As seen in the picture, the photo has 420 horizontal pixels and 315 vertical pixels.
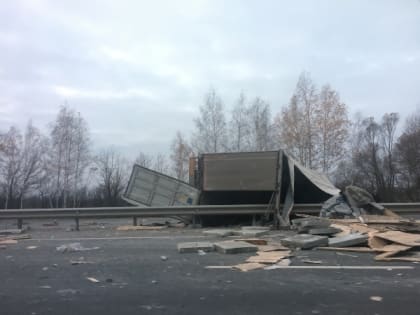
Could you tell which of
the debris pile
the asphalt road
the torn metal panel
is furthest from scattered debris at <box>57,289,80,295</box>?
the torn metal panel

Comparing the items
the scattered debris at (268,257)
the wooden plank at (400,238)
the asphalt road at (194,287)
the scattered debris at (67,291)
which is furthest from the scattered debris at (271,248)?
the scattered debris at (67,291)

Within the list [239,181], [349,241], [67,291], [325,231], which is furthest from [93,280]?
[239,181]

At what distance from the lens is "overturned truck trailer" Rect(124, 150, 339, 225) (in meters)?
12.7

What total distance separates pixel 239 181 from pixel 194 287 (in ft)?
27.7

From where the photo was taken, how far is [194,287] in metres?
4.84

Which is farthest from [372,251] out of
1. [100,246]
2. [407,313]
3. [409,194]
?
[409,194]

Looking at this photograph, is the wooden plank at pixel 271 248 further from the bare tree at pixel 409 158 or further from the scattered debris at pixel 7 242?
the bare tree at pixel 409 158

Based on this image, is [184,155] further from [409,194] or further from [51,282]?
[51,282]

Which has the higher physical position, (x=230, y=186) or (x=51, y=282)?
(x=230, y=186)

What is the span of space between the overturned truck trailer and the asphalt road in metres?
5.71

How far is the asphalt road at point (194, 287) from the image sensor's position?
13.2 ft

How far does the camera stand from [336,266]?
592 cm

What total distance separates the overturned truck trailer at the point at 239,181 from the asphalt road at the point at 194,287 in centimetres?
571

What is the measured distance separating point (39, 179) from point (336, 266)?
1607 inches
